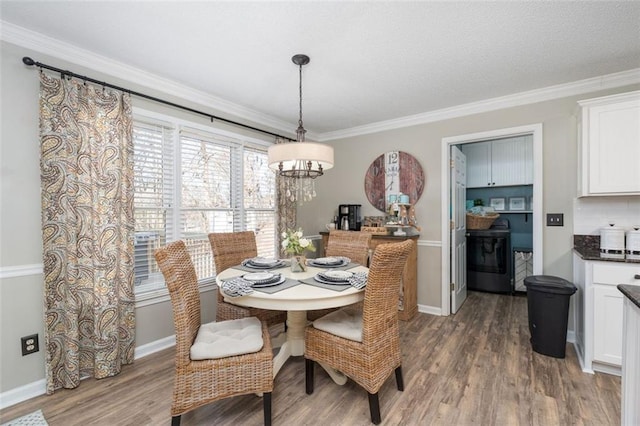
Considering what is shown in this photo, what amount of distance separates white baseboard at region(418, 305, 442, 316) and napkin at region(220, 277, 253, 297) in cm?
262

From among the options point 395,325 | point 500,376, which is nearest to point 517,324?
point 500,376

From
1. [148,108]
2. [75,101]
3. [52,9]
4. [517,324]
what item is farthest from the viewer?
[517,324]

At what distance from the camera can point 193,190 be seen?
2.92 m

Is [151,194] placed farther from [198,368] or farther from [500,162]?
[500,162]

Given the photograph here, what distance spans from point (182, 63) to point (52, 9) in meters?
0.79

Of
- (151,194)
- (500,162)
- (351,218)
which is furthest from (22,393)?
(500,162)

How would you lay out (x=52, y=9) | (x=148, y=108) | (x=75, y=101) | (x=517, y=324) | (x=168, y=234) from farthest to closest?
(x=517, y=324)
(x=168, y=234)
(x=148, y=108)
(x=75, y=101)
(x=52, y=9)

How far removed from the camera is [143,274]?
2.57 meters

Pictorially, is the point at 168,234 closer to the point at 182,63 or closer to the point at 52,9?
the point at 182,63

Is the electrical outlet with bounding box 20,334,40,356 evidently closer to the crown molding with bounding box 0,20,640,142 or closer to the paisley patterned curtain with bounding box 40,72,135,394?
the paisley patterned curtain with bounding box 40,72,135,394

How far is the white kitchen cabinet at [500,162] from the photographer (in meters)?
4.40

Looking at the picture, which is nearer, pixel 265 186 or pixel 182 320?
pixel 182 320

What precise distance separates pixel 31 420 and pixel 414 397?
7.98 ft

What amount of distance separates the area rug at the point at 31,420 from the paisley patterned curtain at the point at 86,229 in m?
0.21
